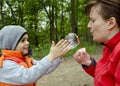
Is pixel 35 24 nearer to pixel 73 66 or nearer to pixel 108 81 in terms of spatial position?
pixel 73 66

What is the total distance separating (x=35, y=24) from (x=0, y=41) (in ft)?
83.1

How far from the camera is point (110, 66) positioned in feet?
5.63

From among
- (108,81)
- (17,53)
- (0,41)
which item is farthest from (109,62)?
(0,41)

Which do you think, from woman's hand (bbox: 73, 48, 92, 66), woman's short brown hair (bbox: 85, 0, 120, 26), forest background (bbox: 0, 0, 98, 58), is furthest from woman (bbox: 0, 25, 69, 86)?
forest background (bbox: 0, 0, 98, 58)

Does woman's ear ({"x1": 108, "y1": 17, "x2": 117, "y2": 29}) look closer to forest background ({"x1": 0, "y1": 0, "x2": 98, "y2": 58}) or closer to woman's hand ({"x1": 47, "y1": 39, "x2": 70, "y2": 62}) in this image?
woman's hand ({"x1": 47, "y1": 39, "x2": 70, "y2": 62})

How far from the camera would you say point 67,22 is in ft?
112

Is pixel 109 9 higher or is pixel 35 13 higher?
pixel 109 9

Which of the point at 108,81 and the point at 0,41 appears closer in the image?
the point at 108,81

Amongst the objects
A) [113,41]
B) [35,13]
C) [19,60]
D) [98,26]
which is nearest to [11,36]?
[19,60]

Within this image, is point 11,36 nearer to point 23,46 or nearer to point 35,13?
point 23,46

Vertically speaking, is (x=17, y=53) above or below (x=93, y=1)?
below

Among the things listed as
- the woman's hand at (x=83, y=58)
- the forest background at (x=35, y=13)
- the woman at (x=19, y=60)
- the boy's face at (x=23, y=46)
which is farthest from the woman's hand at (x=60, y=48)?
the forest background at (x=35, y=13)

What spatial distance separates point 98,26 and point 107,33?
0.08 m

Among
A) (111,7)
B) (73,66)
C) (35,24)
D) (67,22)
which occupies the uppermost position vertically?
(111,7)
